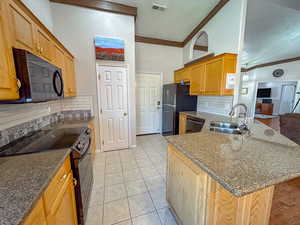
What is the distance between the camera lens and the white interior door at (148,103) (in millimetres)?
4043

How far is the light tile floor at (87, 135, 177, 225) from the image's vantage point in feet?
4.75

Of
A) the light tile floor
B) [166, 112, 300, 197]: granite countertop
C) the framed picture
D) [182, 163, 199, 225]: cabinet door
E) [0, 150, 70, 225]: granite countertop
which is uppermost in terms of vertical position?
the framed picture

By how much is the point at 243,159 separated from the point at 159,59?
3.77m

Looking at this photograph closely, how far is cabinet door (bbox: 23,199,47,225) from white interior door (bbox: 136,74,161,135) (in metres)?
3.49

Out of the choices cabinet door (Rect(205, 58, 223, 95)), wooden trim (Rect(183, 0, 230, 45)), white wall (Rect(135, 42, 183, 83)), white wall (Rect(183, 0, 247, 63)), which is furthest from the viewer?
white wall (Rect(135, 42, 183, 83))

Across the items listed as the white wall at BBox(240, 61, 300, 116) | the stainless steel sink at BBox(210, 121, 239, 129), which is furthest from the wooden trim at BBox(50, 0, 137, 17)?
the white wall at BBox(240, 61, 300, 116)

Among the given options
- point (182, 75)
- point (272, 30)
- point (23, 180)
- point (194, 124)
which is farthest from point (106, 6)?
point (272, 30)

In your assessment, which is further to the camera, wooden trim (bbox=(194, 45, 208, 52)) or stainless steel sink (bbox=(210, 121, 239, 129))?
wooden trim (bbox=(194, 45, 208, 52))

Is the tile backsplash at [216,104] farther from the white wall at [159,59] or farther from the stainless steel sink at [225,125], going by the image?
the white wall at [159,59]

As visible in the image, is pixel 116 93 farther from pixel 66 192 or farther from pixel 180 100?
pixel 66 192

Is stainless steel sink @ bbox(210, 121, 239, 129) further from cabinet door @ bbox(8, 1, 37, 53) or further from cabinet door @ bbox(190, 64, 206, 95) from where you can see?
cabinet door @ bbox(8, 1, 37, 53)

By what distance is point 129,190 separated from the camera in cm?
185

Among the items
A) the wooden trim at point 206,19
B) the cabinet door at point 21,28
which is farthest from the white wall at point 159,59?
the cabinet door at point 21,28

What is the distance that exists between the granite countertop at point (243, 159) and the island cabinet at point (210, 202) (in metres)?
0.13
